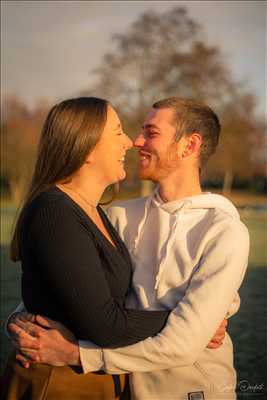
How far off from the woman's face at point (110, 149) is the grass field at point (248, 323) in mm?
2656

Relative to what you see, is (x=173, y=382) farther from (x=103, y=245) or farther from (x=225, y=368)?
(x=103, y=245)

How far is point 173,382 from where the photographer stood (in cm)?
239

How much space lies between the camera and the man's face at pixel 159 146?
2928 millimetres

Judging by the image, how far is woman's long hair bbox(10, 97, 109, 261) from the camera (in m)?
2.34

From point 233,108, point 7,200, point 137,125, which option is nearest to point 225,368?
point 137,125

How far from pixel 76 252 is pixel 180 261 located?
0.57 metres

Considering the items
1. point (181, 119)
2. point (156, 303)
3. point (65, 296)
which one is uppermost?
point (181, 119)

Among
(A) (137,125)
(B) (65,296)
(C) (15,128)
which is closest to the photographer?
(B) (65,296)

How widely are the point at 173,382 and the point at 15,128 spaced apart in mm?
30520

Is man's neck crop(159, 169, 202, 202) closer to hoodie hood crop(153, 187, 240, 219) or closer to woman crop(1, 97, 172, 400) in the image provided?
hoodie hood crop(153, 187, 240, 219)

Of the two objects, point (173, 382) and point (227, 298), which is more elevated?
point (227, 298)

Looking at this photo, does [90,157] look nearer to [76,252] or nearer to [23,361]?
[76,252]

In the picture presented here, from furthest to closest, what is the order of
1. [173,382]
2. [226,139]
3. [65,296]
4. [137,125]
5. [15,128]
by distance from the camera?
[15,128] → [226,139] → [137,125] → [173,382] → [65,296]

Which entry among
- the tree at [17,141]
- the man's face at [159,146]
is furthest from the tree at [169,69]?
A: the man's face at [159,146]
